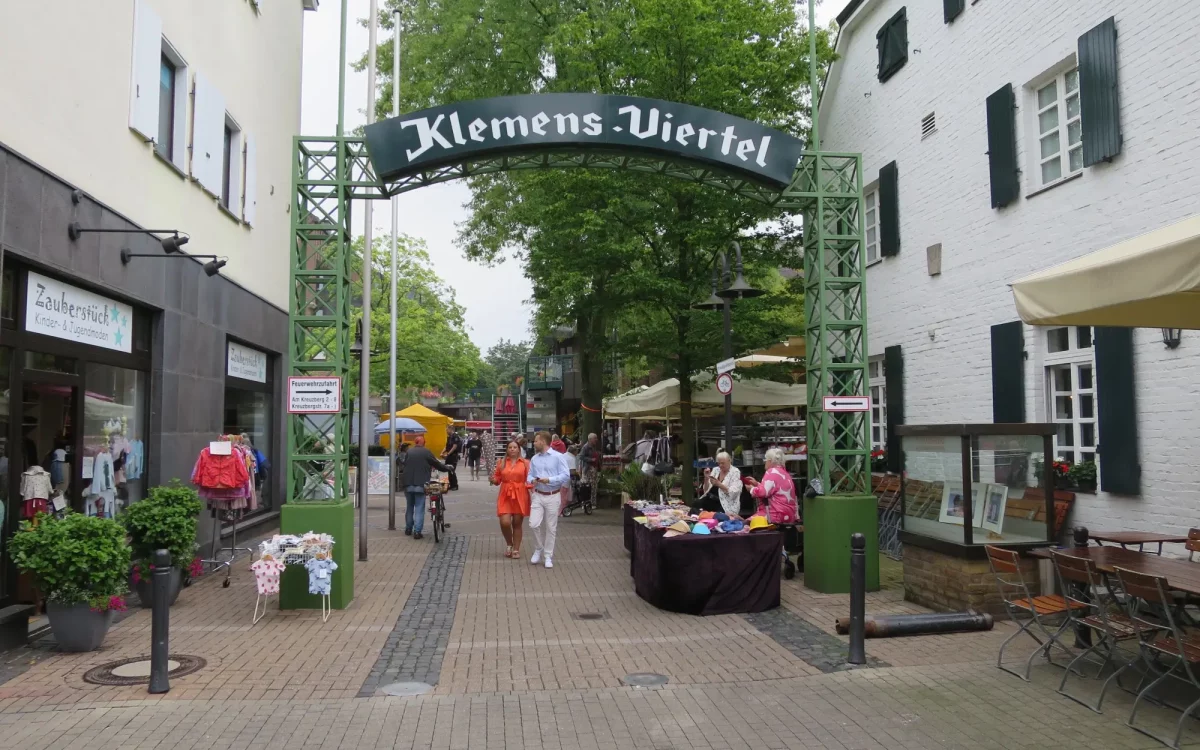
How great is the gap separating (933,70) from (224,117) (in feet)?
33.2

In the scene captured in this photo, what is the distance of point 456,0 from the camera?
71.9ft

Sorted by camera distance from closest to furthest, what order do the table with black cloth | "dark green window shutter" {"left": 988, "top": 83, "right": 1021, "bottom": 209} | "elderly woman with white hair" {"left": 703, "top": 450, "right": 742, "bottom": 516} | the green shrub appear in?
1. the green shrub
2. the table with black cloth
3. "dark green window shutter" {"left": 988, "top": 83, "right": 1021, "bottom": 209}
4. "elderly woman with white hair" {"left": 703, "top": 450, "right": 742, "bottom": 516}

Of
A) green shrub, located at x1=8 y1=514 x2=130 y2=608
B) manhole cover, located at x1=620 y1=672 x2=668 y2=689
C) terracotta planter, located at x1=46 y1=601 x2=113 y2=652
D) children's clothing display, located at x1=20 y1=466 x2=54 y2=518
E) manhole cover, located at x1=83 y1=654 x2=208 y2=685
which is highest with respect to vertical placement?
children's clothing display, located at x1=20 y1=466 x2=54 y2=518

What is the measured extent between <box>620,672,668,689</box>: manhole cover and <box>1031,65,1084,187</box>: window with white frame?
7308mm

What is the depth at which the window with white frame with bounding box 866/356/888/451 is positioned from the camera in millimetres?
14664

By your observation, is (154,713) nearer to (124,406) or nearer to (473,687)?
(473,687)

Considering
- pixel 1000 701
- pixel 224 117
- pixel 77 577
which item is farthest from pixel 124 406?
pixel 1000 701

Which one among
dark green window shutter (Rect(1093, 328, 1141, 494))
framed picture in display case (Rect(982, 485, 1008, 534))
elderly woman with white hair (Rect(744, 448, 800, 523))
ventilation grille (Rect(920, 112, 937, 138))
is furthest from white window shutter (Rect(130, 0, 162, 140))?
dark green window shutter (Rect(1093, 328, 1141, 494))

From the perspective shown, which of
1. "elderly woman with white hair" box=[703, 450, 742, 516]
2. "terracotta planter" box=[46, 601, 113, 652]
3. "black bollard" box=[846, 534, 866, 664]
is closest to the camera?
"black bollard" box=[846, 534, 866, 664]

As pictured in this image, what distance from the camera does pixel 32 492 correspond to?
800 cm

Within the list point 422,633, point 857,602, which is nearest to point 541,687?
point 422,633

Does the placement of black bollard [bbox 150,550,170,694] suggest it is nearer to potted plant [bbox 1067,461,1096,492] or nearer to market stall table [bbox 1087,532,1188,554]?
market stall table [bbox 1087,532,1188,554]

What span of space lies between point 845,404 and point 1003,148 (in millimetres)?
4030

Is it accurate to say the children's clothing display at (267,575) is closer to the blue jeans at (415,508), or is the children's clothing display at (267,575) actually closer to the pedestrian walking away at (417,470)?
the pedestrian walking away at (417,470)
